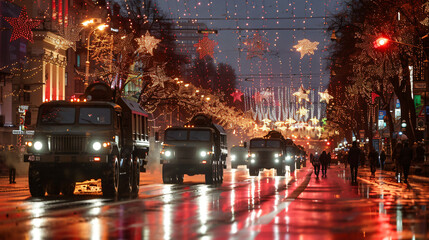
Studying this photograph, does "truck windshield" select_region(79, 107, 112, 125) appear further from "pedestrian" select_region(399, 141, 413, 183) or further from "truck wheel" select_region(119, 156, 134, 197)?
"pedestrian" select_region(399, 141, 413, 183)

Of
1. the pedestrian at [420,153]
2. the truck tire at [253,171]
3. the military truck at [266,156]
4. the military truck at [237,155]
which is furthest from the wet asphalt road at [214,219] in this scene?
the military truck at [237,155]

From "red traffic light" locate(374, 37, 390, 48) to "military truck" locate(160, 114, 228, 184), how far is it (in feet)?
34.0

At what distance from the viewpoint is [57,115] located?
25.2m

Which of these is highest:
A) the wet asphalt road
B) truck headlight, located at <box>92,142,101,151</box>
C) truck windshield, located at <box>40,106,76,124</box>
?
truck windshield, located at <box>40,106,76,124</box>

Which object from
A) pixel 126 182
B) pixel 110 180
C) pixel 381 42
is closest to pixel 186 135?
pixel 126 182

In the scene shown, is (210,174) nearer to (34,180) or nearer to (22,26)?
(34,180)

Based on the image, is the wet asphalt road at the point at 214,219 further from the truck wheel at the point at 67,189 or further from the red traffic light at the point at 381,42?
the red traffic light at the point at 381,42

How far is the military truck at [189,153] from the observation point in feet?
123

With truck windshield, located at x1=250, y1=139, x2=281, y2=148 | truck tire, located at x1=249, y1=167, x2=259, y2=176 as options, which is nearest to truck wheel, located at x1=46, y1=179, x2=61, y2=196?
truck tire, located at x1=249, y1=167, x2=259, y2=176

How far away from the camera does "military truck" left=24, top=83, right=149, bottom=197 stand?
79.3 feet

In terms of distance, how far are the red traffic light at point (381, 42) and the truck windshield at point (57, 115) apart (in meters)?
21.6

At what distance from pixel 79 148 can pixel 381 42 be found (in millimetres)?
22910

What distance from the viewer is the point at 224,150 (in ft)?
143

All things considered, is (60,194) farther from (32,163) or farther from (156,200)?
(156,200)
